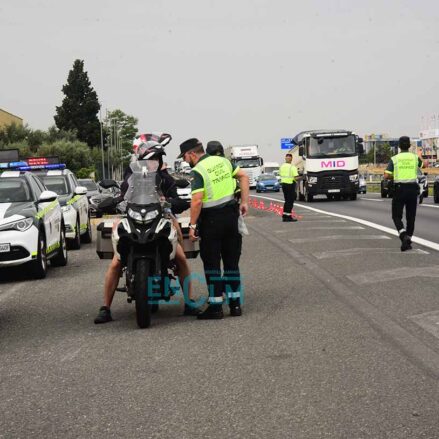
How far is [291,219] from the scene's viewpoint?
2375 cm

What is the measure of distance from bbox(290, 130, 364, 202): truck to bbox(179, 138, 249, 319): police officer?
1166 inches

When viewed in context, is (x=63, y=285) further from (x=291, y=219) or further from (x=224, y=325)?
(x=291, y=219)

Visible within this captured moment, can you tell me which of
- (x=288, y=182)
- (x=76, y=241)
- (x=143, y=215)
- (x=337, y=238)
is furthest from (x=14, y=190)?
(x=288, y=182)

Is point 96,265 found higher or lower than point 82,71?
lower

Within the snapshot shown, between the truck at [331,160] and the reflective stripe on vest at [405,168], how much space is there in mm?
23086

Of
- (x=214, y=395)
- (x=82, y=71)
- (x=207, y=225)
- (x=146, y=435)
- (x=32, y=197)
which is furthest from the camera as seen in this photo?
(x=82, y=71)

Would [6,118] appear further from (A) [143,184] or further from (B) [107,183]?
(A) [143,184]

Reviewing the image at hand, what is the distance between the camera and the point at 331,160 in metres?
37.9

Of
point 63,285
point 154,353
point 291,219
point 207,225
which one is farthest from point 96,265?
point 291,219

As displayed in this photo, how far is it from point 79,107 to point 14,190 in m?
107

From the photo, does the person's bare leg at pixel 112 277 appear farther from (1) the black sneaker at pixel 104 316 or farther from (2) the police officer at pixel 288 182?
(2) the police officer at pixel 288 182

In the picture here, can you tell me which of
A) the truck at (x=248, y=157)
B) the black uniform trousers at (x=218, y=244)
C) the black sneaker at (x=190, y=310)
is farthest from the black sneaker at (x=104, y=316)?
the truck at (x=248, y=157)

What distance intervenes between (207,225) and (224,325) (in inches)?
39.3

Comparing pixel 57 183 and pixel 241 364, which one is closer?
pixel 241 364
